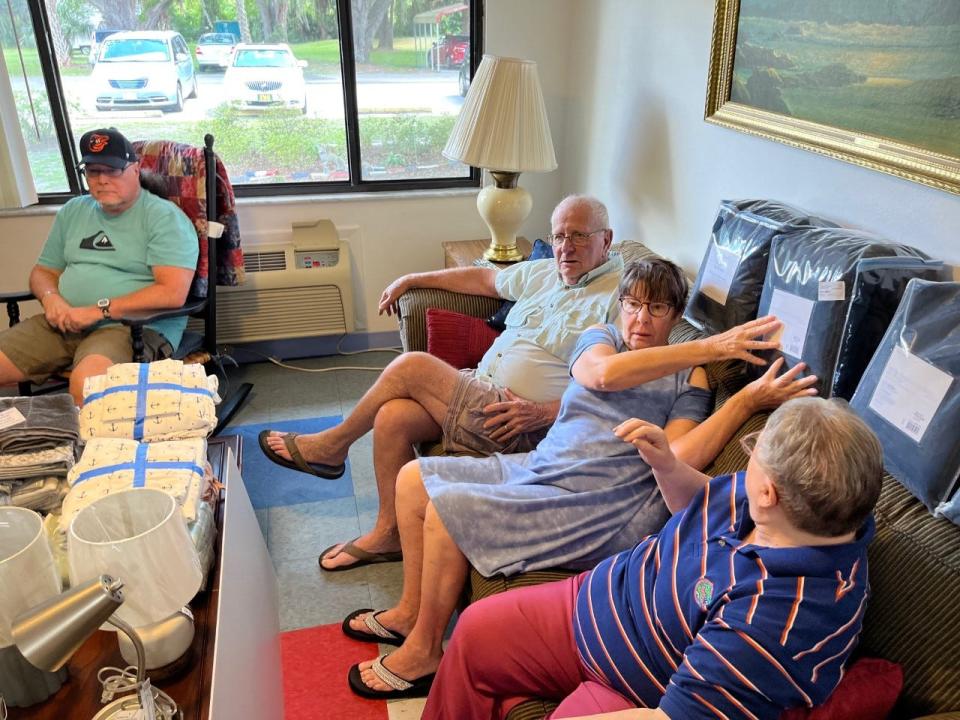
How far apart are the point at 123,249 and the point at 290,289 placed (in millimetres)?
791

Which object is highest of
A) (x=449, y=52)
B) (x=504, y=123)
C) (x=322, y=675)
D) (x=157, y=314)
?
(x=449, y=52)

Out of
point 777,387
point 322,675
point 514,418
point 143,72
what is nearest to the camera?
point 777,387

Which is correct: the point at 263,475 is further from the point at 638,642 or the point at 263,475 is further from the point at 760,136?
the point at 760,136

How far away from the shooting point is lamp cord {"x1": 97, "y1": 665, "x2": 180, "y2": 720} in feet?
3.64

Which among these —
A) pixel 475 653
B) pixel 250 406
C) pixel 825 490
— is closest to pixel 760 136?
pixel 825 490

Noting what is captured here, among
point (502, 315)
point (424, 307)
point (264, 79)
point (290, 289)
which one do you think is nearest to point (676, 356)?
point (502, 315)

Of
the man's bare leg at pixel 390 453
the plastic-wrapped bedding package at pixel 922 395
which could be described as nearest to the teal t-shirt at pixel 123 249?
the man's bare leg at pixel 390 453

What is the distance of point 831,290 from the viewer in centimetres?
139

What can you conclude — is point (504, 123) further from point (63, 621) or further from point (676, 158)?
point (63, 621)

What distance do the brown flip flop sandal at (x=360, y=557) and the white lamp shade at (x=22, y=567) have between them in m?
1.08

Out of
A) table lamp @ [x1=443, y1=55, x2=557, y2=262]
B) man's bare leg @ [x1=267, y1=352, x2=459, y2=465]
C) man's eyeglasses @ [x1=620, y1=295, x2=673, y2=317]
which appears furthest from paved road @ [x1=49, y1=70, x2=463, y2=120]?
man's eyeglasses @ [x1=620, y1=295, x2=673, y2=317]

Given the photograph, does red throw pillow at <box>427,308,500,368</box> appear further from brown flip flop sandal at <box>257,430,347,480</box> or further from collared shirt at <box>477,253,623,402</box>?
brown flip flop sandal at <box>257,430,347,480</box>

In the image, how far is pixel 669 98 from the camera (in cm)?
243

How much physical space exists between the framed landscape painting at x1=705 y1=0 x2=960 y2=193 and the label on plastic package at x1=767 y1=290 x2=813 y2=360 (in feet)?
1.08
